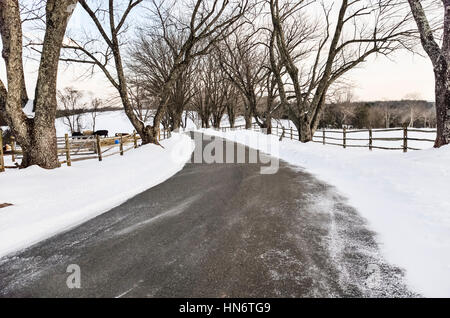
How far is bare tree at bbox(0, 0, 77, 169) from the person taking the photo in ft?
22.3

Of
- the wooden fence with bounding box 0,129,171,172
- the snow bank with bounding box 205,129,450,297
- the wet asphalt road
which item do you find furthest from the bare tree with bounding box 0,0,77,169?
the snow bank with bounding box 205,129,450,297

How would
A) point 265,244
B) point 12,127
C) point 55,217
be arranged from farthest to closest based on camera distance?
point 12,127
point 55,217
point 265,244

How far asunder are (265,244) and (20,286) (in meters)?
2.84

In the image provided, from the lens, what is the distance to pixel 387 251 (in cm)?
309

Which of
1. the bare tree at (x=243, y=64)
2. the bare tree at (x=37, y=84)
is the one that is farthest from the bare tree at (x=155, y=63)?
the bare tree at (x=37, y=84)

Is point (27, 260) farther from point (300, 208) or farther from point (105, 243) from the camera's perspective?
point (300, 208)

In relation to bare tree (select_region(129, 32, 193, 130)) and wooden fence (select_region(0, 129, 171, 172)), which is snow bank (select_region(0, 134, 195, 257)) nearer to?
wooden fence (select_region(0, 129, 171, 172))

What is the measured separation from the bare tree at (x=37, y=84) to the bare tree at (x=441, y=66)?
1032 centimetres

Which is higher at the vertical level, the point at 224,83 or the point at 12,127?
the point at 224,83

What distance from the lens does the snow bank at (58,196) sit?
4.04 m

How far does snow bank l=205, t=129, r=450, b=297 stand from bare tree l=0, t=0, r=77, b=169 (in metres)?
8.54
